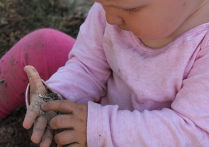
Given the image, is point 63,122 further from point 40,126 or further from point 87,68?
point 87,68

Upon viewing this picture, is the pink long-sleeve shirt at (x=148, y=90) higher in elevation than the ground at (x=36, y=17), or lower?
higher

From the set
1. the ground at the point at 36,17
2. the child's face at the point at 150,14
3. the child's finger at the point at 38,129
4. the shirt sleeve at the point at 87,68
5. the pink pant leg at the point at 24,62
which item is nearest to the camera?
the child's face at the point at 150,14

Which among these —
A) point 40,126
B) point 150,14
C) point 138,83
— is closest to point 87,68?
point 138,83

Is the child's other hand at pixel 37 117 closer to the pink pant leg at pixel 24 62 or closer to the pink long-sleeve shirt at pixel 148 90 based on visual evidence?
the pink long-sleeve shirt at pixel 148 90

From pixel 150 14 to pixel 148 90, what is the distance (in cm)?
33

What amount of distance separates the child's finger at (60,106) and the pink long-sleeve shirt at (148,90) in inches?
2.5

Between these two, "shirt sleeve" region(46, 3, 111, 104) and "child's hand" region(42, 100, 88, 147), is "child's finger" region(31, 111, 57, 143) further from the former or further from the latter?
"shirt sleeve" region(46, 3, 111, 104)

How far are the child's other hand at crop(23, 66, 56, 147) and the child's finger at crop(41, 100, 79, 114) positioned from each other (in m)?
0.03

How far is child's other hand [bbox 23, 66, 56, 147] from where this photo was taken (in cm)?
85

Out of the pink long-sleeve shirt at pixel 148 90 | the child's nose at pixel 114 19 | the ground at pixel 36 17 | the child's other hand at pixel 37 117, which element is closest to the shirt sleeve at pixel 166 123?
the pink long-sleeve shirt at pixel 148 90

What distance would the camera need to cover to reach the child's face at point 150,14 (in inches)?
27.3

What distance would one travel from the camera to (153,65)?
0.94m

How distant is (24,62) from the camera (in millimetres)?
1321

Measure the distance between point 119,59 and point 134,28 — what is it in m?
0.25
